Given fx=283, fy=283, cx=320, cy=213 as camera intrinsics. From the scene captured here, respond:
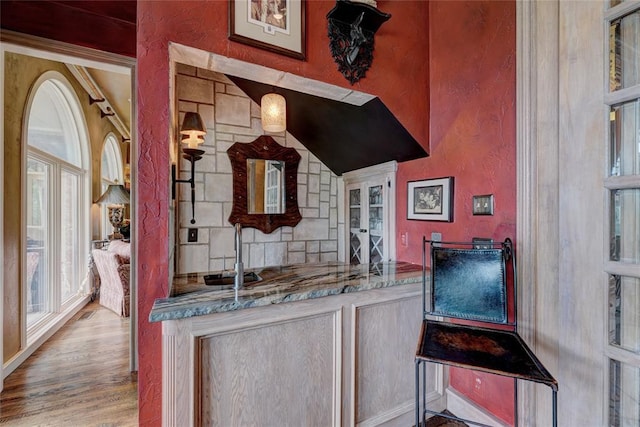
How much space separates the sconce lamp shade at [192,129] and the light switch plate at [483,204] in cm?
203

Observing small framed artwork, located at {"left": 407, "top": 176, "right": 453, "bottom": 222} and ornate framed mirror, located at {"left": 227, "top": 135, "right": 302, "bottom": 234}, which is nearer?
small framed artwork, located at {"left": 407, "top": 176, "right": 453, "bottom": 222}

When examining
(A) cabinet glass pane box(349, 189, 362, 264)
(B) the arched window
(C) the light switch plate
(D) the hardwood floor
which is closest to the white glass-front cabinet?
(A) cabinet glass pane box(349, 189, 362, 264)

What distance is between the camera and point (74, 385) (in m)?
2.16

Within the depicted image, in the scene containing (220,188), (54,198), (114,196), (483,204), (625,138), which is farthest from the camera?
(114,196)

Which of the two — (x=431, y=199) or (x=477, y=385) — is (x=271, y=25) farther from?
(x=477, y=385)

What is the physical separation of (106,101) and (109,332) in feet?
12.5

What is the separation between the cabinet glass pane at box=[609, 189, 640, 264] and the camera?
1.17 m

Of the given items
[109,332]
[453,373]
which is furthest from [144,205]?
[109,332]

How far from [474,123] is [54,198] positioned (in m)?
4.54

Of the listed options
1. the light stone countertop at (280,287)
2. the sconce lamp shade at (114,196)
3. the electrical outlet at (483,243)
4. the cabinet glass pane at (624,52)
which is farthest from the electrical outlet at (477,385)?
the sconce lamp shade at (114,196)

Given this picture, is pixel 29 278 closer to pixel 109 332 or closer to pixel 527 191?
pixel 109 332

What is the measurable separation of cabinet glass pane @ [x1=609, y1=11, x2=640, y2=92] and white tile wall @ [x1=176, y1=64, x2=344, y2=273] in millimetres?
2371

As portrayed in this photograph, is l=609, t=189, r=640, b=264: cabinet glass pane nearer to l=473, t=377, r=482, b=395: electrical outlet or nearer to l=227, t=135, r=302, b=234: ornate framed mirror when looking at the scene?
l=473, t=377, r=482, b=395: electrical outlet

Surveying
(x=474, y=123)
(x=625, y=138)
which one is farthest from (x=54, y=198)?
(x=625, y=138)
